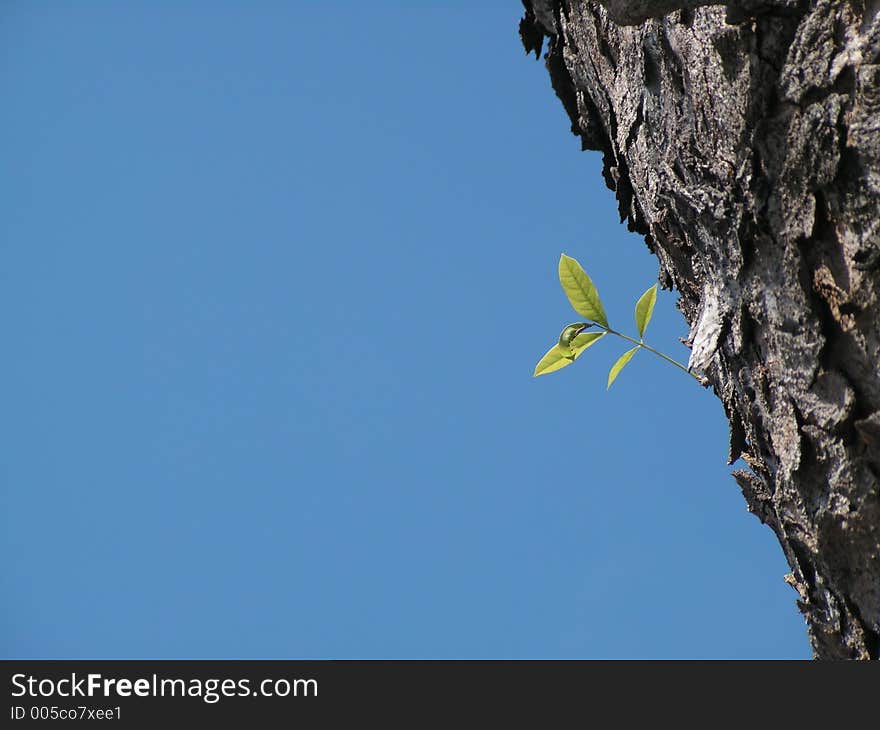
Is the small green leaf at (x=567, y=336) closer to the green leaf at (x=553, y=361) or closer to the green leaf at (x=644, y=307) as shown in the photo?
the green leaf at (x=553, y=361)

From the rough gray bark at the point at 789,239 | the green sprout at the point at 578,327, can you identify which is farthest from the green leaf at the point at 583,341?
the rough gray bark at the point at 789,239

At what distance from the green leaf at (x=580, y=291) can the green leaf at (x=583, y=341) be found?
2 cm

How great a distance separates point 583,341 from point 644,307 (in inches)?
4.8

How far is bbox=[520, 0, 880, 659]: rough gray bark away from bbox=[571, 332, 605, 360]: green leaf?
0.22 meters

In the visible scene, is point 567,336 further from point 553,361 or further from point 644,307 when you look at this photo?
point 644,307

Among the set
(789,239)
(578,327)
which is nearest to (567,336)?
(578,327)

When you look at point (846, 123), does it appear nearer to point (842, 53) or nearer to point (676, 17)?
point (842, 53)

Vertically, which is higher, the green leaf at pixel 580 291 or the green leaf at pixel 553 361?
the green leaf at pixel 580 291

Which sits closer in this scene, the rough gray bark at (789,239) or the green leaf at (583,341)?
the rough gray bark at (789,239)

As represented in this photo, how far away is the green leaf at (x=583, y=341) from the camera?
1.18 metres

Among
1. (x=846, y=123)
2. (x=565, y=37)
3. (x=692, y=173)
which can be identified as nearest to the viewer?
(x=846, y=123)

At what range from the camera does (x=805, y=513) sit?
2.69ft
